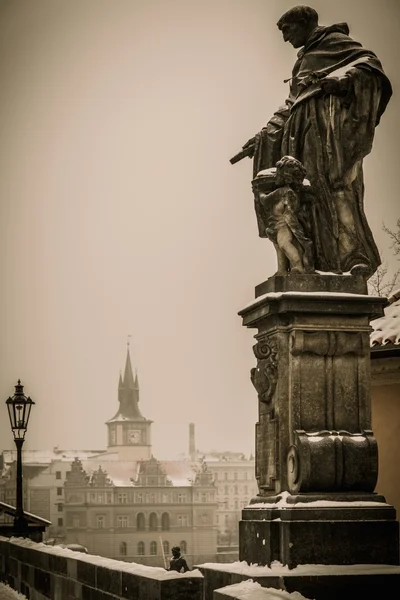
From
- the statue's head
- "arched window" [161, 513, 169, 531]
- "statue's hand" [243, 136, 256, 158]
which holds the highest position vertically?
the statue's head

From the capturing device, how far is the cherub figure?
733cm

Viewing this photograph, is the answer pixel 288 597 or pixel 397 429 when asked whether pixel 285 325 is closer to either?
pixel 288 597

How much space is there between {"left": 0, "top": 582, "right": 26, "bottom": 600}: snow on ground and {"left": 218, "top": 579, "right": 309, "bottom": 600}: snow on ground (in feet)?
27.5

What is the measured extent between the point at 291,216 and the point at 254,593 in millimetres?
2726

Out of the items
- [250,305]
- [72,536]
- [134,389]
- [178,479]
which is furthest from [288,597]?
[134,389]

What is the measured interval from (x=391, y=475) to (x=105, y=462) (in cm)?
14335

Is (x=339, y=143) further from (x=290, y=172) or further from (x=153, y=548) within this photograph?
(x=153, y=548)

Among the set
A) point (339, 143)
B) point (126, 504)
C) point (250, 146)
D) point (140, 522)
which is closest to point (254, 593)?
point (339, 143)

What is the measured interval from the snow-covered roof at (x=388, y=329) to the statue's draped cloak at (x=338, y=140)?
482 centimetres

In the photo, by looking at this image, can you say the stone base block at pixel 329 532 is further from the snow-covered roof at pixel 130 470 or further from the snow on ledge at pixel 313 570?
the snow-covered roof at pixel 130 470

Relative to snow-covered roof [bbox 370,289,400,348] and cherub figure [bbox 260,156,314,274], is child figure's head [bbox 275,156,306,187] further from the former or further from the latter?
snow-covered roof [bbox 370,289,400,348]

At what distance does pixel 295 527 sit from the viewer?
661 centimetres

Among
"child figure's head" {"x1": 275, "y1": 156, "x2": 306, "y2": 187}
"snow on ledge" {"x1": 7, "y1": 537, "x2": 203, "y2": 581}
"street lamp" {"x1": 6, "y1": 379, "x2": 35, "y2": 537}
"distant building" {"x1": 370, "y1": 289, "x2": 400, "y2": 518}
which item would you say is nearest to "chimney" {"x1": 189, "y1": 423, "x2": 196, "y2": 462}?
"street lamp" {"x1": 6, "y1": 379, "x2": 35, "y2": 537}

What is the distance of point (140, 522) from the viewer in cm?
13950
